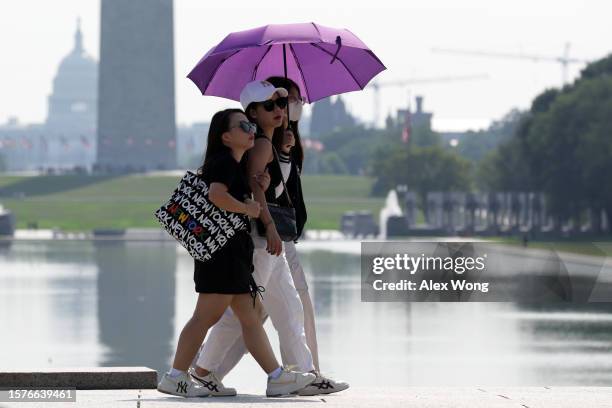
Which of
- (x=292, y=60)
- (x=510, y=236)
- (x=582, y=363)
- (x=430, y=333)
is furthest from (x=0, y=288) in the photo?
(x=510, y=236)

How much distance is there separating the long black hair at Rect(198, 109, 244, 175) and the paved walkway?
4.82 feet

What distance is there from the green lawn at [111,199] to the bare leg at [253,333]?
97667 mm

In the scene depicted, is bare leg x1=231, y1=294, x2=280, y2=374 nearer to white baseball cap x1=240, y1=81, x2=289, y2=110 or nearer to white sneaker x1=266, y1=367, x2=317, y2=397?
white sneaker x1=266, y1=367, x2=317, y2=397

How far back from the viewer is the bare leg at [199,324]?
10133 mm

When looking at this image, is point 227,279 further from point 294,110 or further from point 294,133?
point 294,110

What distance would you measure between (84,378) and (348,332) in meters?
23.5

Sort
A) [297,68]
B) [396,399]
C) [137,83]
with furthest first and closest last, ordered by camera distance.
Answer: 1. [137,83]
2. [297,68]
3. [396,399]

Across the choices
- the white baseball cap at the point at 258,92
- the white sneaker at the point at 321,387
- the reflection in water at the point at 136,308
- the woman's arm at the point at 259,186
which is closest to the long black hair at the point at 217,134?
the woman's arm at the point at 259,186

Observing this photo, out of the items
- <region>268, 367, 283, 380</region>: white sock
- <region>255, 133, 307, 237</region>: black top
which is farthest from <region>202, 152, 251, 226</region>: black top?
<region>268, 367, 283, 380</region>: white sock

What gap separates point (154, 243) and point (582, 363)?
223 ft

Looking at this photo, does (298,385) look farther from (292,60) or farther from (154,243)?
(154,243)

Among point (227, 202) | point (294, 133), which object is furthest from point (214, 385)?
point (294, 133)

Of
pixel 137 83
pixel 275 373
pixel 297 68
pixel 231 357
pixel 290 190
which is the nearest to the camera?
pixel 275 373

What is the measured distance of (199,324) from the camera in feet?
33.5
